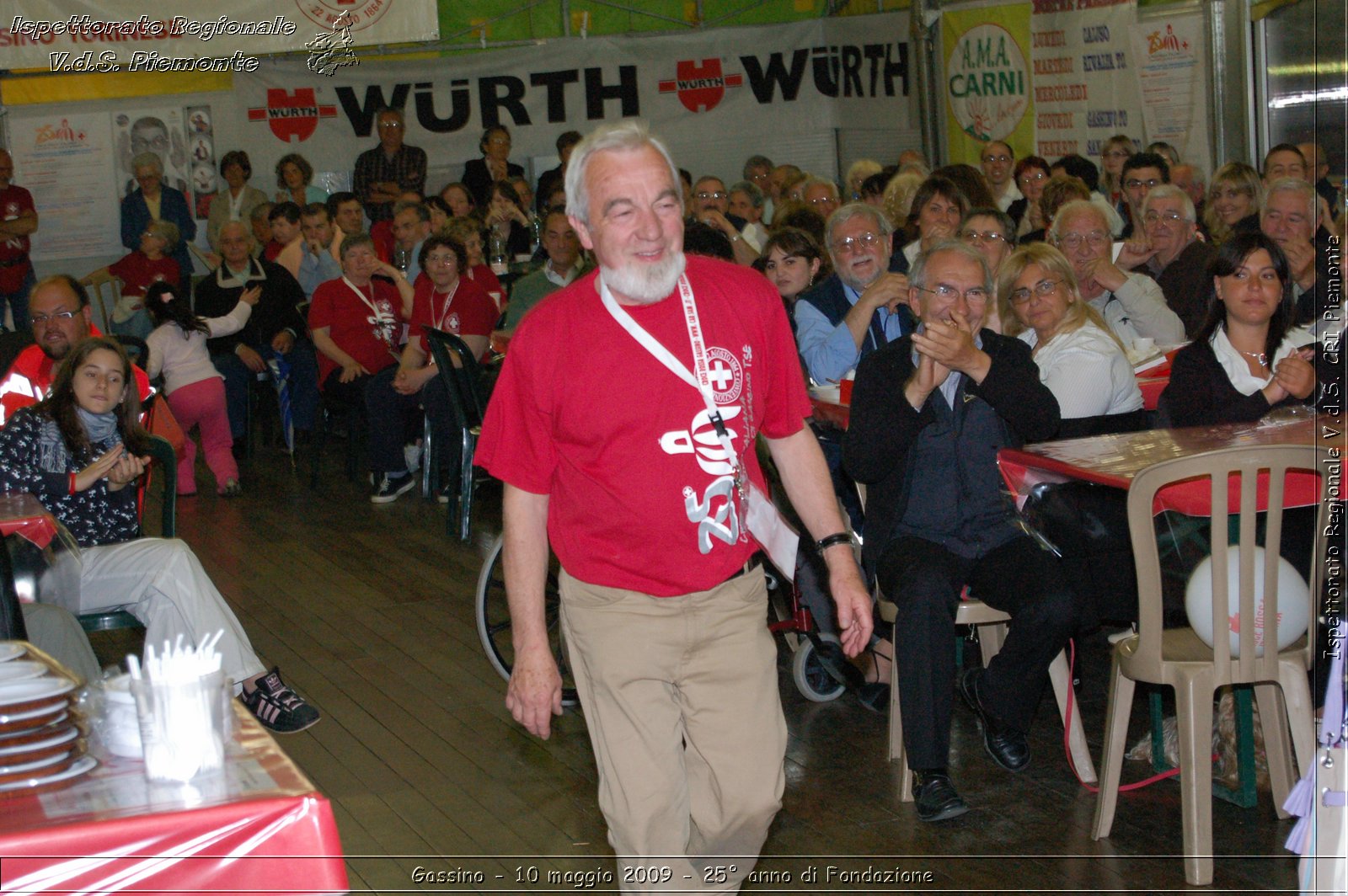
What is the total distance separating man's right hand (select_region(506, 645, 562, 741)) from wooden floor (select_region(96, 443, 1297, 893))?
1.00 m

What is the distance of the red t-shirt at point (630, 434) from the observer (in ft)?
8.00

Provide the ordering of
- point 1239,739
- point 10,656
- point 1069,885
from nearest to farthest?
point 10,656 → point 1069,885 → point 1239,739

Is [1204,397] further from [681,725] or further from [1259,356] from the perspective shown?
[681,725]

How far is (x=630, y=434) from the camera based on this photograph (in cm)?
244

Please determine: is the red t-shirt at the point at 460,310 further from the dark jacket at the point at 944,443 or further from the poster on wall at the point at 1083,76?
the poster on wall at the point at 1083,76

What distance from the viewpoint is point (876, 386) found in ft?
11.8

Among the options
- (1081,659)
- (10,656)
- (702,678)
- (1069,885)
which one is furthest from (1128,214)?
(10,656)

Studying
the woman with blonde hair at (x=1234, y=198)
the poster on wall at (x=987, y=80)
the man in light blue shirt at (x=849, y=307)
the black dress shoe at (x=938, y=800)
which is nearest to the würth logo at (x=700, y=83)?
the poster on wall at (x=987, y=80)

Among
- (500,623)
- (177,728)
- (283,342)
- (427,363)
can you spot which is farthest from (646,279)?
(283,342)

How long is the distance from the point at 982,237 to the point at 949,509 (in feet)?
6.49

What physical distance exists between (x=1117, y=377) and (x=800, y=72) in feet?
28.7

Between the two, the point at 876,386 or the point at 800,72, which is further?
the point at 800,72

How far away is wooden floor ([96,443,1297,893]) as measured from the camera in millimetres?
3252

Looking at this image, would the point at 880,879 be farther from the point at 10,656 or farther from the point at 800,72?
the point at 800,72
